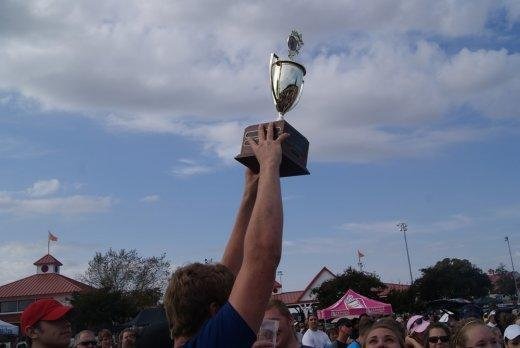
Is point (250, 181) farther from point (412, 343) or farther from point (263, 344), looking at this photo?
point (412, 343)

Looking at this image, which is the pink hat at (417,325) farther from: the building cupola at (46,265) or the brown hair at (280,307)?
the building cupola at (46,265)

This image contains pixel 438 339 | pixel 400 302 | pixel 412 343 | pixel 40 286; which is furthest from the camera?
pixel 40 286

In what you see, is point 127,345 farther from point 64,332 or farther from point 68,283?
point 68,283

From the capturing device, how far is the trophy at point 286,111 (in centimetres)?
286

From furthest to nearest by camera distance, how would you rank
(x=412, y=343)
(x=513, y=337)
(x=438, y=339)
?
(x=513, y=337)
(x=412, y=343)
(x=438, y=339)

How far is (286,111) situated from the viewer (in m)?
3.42

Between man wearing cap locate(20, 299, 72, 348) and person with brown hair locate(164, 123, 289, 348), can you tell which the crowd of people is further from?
man wearing cap locate(20, 299, 72, 348)

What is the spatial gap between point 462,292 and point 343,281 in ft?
85.4

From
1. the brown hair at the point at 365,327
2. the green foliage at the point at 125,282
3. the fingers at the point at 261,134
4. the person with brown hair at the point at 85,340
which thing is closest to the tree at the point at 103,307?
the green foliage at the point at 125,282

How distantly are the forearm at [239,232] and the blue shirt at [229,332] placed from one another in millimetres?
1008

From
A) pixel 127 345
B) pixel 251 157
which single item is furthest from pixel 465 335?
pixel 127 345

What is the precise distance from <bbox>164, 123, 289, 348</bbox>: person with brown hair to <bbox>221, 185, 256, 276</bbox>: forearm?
1.79 ft

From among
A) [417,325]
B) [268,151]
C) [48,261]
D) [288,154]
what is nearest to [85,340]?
[417,325]

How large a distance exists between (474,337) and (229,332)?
3102 millimetres
